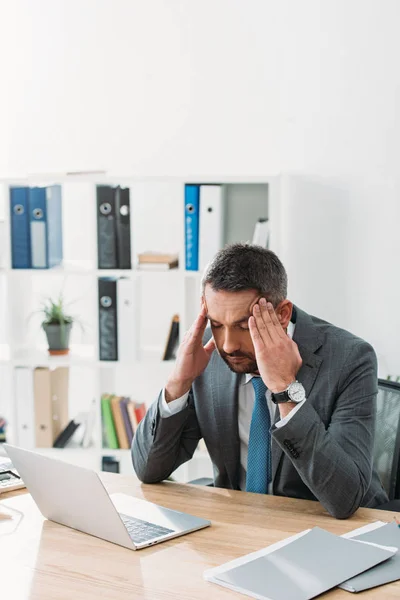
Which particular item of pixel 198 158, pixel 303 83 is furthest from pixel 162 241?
pixel 303 83

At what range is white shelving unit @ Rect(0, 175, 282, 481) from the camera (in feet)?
11.8

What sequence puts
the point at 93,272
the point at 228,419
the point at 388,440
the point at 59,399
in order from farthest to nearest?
the point at 59,399 → the point at 93,272 → the point at 388,440 → the point at 228,419

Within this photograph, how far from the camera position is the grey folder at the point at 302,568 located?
146cm

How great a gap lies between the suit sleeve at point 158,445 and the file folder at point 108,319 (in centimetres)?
141

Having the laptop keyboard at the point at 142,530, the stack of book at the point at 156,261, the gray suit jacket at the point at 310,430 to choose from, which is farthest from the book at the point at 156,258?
the laptop keyboard at the point at 142,530

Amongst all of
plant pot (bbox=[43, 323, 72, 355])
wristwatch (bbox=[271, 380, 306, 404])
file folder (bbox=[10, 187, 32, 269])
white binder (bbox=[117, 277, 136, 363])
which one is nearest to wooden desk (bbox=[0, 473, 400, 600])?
wristwatch (bbox=[271, 380, 306, 404])

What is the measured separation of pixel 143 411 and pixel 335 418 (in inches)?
68.8

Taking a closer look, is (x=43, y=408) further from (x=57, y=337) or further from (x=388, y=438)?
(x=388, y=438)

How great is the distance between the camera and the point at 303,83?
140 inches

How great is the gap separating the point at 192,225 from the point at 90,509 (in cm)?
192

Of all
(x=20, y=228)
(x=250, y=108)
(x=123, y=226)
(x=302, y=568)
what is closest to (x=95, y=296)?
(x=123, y=226)

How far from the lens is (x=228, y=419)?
87.2 inches

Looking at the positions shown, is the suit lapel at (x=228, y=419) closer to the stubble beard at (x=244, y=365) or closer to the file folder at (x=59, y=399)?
the stubble beard at (x=244, y=365)

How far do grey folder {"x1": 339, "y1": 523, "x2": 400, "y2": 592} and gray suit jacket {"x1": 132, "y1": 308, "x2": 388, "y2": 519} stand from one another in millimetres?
151
